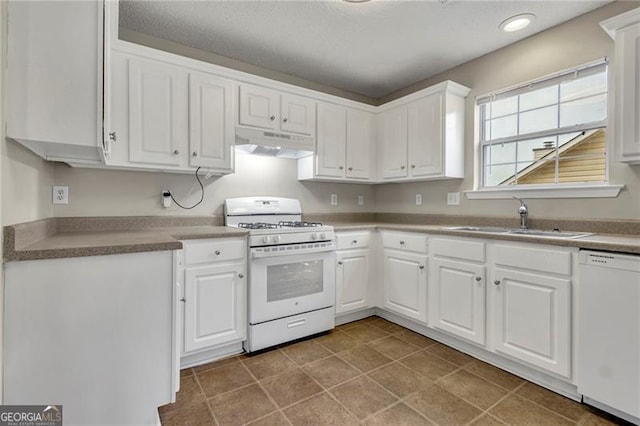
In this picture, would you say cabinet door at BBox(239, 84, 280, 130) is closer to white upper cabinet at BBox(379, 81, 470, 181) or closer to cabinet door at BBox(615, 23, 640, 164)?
white upper cabinet at BBox(379, 81, 470, 181)

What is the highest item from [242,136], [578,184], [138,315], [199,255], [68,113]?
[242,136]

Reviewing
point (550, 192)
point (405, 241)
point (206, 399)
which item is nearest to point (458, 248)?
→ point (405, 241)

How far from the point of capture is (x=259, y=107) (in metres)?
2.63

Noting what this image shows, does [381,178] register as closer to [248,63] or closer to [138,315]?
[248,63]

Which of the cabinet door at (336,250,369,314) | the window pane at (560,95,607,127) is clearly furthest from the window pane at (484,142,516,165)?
the cabinet door at (336,250,369,314)

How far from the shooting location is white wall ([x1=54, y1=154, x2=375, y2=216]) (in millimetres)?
2227

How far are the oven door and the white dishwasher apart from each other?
5.48 feet

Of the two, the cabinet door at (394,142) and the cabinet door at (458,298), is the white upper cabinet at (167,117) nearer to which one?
the cabinet door at (394,142)

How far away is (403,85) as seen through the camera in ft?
11.4

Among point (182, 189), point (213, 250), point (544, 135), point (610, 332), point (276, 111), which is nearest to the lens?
point (610, 332)

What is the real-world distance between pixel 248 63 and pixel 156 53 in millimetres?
979

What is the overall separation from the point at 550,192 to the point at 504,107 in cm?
90

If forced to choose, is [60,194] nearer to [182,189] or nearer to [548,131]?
[182,189]

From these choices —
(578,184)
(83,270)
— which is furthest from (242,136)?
(578,184)
